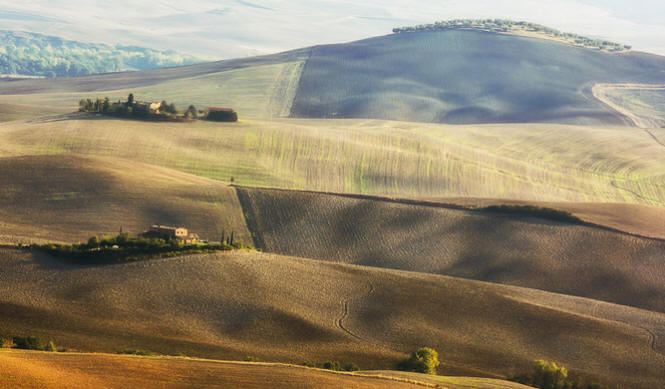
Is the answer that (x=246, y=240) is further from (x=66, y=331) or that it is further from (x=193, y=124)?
(x=193, y=124)

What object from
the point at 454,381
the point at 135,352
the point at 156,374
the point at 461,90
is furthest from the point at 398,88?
the point at 156,374

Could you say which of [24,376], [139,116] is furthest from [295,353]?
[139,116]

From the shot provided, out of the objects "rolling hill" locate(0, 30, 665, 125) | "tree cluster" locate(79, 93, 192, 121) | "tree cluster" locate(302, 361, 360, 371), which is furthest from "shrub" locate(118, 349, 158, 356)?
"rolling hill" locate(0, 30, 665, 125)

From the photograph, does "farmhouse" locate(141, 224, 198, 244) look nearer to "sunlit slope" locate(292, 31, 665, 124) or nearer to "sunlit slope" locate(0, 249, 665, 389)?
"sunlit slope" locate(0, 249, 665, 389)

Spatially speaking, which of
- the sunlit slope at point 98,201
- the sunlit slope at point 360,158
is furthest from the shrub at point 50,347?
the sunlit slope at point 360,158

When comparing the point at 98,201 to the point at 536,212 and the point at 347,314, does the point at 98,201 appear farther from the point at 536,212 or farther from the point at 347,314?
the point at 536,212

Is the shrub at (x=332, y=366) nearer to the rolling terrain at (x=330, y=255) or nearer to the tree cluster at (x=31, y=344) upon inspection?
the rolling terrain at (x=330, y=255)
